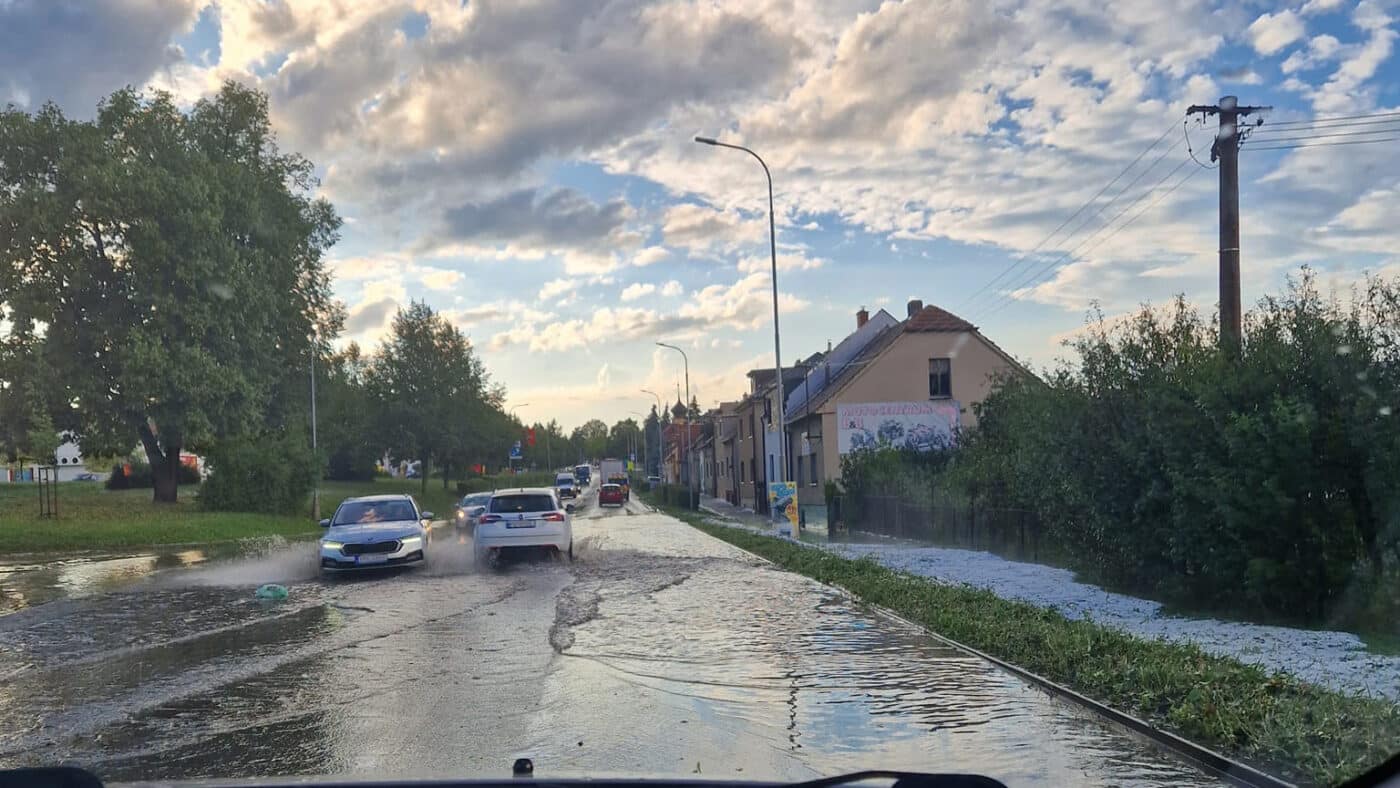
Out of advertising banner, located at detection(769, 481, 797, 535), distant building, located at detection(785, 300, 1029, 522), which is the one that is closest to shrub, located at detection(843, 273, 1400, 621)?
advertising banner, located at detection(769, 481, 797, 535)

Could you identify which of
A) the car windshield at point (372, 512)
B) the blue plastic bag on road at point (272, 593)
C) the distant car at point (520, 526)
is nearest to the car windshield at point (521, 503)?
the distant car at point (520, 526)

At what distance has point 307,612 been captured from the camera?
1474 centimetres

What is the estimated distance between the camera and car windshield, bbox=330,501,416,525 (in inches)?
808

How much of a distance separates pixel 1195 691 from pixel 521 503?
15.8 metres

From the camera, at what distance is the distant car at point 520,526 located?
21.3 metres

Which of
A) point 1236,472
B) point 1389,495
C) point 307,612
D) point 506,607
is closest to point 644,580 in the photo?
point 506,607

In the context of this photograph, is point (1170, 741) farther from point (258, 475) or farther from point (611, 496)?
point (611, 496)

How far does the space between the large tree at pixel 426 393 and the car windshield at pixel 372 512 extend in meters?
52.2

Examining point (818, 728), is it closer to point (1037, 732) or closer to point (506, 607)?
point (1037, 732)

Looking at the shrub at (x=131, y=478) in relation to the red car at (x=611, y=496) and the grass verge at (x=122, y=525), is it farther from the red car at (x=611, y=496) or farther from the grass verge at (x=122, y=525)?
the red car at (x=611, y=496)

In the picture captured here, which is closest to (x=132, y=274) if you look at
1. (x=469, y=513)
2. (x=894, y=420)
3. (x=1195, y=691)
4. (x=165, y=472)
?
(x=165, y=472)

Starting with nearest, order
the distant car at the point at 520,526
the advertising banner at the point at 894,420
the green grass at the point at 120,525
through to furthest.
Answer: the distant car at the point at 520,526 → the green grass at the point at 120,525 → the advertising banner at the point at 894,420

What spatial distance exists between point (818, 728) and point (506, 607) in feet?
26.8

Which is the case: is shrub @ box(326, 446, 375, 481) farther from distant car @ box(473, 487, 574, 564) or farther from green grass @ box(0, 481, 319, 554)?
distant car @ box(473, 487, 574, 564)
